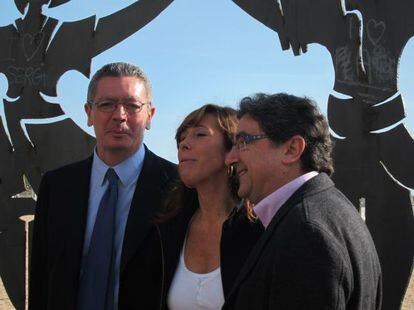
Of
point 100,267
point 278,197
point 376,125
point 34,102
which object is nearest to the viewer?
point 278,197

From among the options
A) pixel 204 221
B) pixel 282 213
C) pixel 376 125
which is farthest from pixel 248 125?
pixel 376 125

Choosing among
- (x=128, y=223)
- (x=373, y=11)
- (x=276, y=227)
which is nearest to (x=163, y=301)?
(x=128, y=223)

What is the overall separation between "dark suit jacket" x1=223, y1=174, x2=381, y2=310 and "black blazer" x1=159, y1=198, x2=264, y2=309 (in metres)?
0.47

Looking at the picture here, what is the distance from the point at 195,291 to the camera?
74.0 inches

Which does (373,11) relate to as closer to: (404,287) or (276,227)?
(404,287)

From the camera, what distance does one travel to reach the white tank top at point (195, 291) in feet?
6.04

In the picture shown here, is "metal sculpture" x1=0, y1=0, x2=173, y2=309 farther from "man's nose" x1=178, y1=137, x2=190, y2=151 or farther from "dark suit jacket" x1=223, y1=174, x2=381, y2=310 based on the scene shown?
"dark suit jacket" x1=223, y1=174, x2=381, y2=310

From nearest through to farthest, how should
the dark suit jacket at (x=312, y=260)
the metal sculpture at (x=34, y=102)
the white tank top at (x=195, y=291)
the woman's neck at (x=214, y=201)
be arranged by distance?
1. the dark suit jacket at (x=312, y=260)
2. the white tank top at (x=195, y=291)
3. the woman's neck at (x=214, y=201)
4. the metal sculpture at (x=34, y=102)

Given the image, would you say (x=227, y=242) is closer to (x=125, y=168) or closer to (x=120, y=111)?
(x=125, y=168)

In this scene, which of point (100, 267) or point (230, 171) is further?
point (230, 171)

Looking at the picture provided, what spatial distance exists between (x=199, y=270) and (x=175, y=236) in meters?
0.18

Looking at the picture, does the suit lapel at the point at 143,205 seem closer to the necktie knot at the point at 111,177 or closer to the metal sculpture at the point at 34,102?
the necktie knot at the point at 111,177

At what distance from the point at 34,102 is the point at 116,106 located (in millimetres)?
1745

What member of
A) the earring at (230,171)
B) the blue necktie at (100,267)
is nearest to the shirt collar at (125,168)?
the blue necktie at (100,267)
